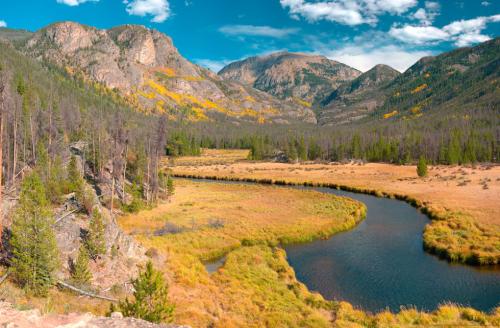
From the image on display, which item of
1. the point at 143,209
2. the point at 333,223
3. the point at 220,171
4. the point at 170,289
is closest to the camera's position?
the point at 170,289

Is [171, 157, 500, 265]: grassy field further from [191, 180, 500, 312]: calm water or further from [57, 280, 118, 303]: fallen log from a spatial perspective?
[57, 280, 118, 303]: fallen log

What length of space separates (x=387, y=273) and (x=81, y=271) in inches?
1058

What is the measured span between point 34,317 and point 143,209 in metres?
49.5

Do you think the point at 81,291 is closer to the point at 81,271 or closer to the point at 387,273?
the point at 81,271

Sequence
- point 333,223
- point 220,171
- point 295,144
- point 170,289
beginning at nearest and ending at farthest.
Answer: point 170,289, point 333,223, point 220,171, point 295,144

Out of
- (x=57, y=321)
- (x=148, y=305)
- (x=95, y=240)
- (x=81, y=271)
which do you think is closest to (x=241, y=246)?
(x=95, y=240)

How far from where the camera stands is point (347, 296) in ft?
93.3

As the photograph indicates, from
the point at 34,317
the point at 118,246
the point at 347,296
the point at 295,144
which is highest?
the point at 295,144

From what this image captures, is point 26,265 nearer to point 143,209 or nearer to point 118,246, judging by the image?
point 118,246

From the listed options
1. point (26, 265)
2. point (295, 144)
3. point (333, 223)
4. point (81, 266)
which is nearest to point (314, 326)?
point (81, 266)

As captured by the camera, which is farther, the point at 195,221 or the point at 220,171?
the point at 220,171

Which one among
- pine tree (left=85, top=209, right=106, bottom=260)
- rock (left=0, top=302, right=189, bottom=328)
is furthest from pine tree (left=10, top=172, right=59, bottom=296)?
rock (left=0, top=302, right=189, bottom=328)

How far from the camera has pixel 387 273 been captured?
109ft

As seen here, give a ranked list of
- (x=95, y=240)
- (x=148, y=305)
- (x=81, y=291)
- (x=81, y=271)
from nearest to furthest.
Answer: (x=148, y=305) < (x=81, y=291) < (x=81, y=271) < (x=95, y=240)
